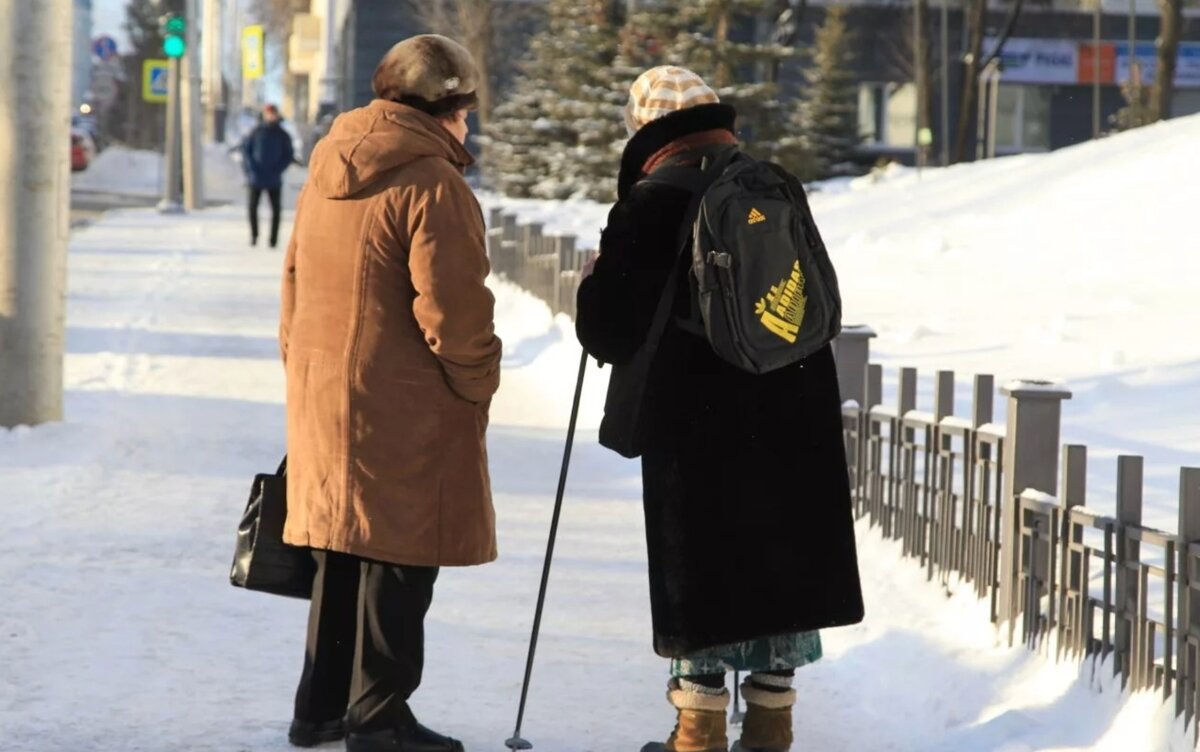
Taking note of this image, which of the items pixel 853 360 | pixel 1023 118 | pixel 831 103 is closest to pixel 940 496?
pixel 853 360

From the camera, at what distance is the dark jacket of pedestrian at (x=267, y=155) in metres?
25.2

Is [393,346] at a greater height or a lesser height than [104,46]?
lesser

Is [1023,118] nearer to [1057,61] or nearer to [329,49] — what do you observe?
[1057,61]

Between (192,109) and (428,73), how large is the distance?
105ft

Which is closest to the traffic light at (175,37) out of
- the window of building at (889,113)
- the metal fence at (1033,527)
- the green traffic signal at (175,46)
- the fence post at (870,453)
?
the green traffic signal at (175,46)

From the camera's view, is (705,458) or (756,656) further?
(756,656)

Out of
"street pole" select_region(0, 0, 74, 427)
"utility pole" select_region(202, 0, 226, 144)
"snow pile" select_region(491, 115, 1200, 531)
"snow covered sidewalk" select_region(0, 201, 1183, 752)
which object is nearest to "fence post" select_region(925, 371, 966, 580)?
"snow covered sidewalk" select_region(0, 201, 1183, 752)

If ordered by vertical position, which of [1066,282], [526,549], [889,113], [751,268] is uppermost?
[889,113]

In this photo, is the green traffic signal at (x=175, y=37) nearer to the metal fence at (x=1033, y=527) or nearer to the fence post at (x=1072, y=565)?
the metal fence at (x=1033, y=527)

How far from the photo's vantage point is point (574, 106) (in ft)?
122

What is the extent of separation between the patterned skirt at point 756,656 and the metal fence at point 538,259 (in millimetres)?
8834

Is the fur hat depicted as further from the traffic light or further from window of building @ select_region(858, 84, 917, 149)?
window of building @ select_region(858, 84, 917, 149)

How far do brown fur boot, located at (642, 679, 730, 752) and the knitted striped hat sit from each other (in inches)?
51.8

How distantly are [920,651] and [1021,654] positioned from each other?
0.41 m
